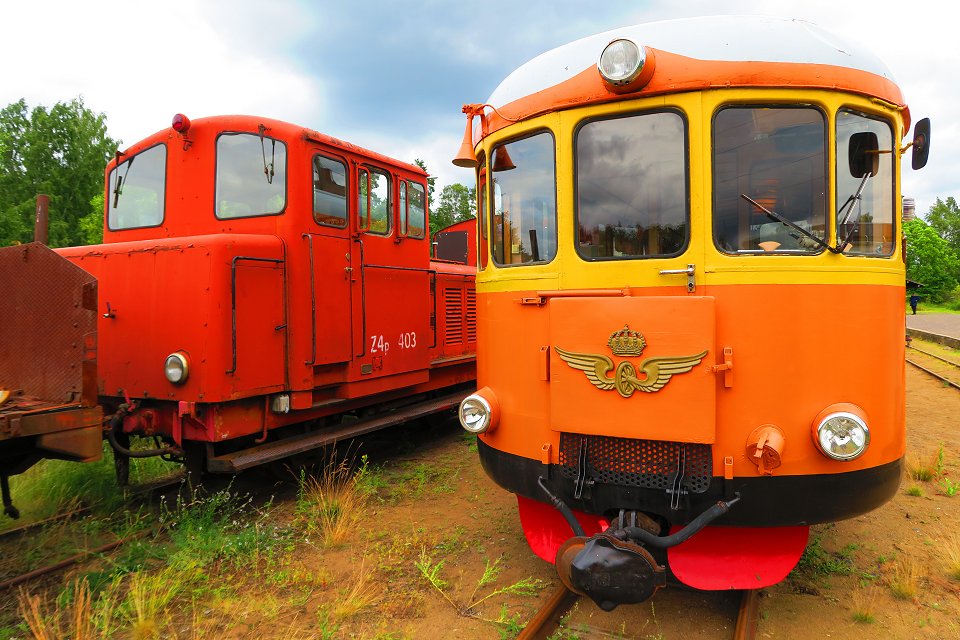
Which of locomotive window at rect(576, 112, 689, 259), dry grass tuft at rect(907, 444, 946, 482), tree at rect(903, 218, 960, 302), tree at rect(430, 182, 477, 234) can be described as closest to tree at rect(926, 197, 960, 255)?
tree at rect(903, 218, 960, 302)

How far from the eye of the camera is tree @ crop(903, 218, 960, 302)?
51750 millimetres

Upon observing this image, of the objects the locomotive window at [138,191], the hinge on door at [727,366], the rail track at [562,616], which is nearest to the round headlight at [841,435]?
the hinge on door at [727,366]

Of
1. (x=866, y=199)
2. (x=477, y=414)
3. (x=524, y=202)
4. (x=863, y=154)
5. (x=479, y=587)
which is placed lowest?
(x=479, y=587)

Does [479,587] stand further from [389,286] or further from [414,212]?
[414,212]

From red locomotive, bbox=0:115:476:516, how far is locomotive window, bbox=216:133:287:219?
0.04 feet

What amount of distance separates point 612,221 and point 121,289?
422 centimetres

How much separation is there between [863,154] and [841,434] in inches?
57.7

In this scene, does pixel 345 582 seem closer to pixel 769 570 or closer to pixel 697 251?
pixel 769 570

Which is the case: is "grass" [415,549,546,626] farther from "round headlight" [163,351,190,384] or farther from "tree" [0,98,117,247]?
"tree" [0,98,117,247]

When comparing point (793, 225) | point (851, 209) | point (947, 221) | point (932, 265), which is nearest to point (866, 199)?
point (851, 209)

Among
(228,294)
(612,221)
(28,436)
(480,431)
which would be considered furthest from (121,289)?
(612,221)

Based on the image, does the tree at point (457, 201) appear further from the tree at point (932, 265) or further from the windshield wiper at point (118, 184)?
the tree at point (932, 265)

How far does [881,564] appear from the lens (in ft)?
13.6

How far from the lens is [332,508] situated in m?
5.03
